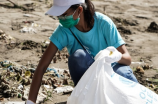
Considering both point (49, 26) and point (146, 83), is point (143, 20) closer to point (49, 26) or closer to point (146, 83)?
point (49, 26)

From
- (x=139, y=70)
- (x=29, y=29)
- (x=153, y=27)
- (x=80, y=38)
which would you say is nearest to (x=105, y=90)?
(x=80, y=38)

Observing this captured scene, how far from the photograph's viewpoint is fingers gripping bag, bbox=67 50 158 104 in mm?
2206

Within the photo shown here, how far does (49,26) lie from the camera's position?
16.9 feet

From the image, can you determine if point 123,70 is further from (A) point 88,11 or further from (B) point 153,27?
(B) point 153,27

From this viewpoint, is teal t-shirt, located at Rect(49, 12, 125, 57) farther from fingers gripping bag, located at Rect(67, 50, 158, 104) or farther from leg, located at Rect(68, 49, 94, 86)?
fingers gripping bag, located at Rect(67, 50, 158, 104)

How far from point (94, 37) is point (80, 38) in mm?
122

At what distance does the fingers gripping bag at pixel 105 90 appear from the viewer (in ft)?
7.24

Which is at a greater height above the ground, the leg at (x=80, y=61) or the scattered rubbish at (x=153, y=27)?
the leg at (x=80, y=61)

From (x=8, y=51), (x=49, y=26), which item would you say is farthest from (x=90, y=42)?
(x=49, y=26)

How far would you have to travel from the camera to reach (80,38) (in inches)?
112

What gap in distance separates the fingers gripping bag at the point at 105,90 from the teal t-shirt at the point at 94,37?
1.53ft

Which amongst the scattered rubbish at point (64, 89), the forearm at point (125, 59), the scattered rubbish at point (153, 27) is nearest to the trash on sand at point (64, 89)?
the scattered rubbish at point (64, 89)

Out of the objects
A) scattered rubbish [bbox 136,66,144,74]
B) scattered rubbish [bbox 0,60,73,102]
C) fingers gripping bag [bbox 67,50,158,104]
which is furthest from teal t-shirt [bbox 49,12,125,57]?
scattered rubbish [bbox 136,66,144,74]

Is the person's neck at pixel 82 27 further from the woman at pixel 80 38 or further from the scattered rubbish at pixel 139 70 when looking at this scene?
the scattered rubbish at pixel 139 70
